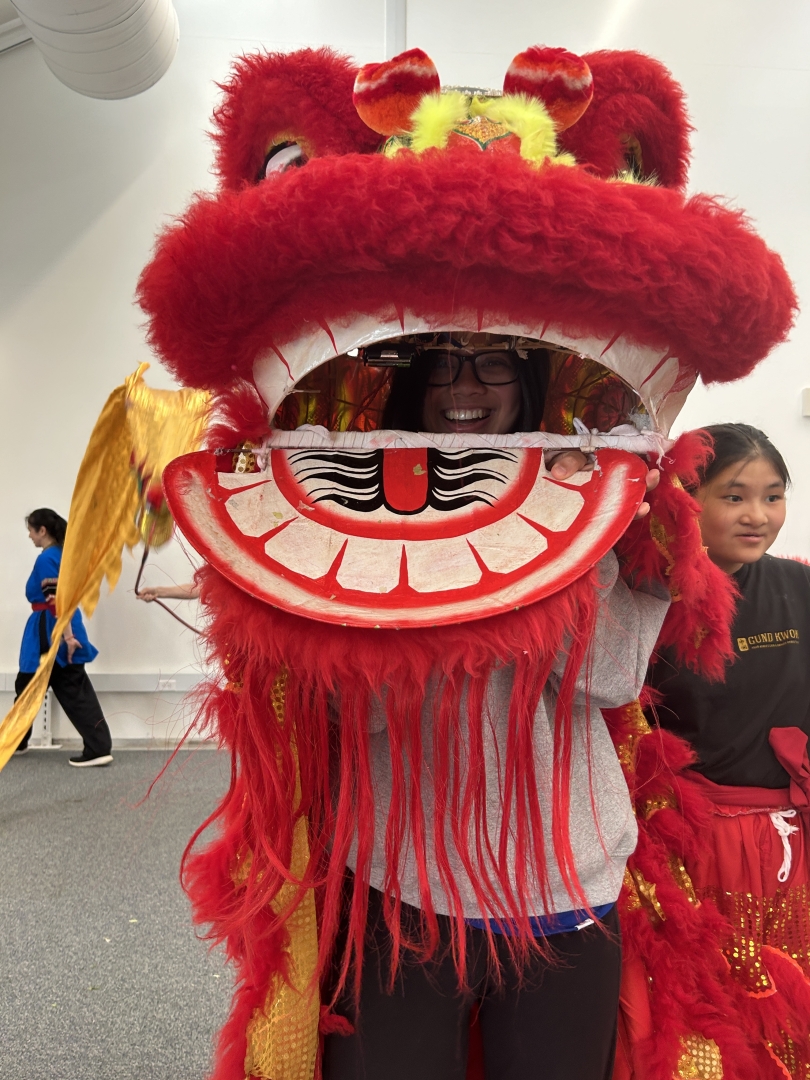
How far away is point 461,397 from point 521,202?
296 millimetres

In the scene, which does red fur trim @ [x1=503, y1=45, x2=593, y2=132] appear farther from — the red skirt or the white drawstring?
the white drawstring

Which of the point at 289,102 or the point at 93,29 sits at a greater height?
the point at 93,29

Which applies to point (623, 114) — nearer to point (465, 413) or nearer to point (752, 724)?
point (465, 413)

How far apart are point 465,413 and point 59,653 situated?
126 inches

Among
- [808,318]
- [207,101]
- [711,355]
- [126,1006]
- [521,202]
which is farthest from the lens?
[207,101]

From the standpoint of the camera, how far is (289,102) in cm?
87

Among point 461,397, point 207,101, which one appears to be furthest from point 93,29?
point 461,397

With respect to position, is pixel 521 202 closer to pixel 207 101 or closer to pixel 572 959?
pixel 572 959

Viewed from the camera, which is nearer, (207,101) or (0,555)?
(207,101)

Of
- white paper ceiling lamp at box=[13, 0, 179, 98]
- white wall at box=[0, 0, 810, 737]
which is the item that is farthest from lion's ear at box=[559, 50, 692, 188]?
white wall at box=[0, 0, 810, 737]

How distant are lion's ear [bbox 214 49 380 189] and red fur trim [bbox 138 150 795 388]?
0.72 ft

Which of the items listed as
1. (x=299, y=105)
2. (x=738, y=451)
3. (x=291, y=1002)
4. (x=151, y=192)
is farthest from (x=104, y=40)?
(x=291, y=1002)

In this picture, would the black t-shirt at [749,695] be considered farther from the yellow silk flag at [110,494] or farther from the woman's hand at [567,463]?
the yellow silk flag at [110,494]

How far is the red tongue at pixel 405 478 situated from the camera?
2.47 ft
